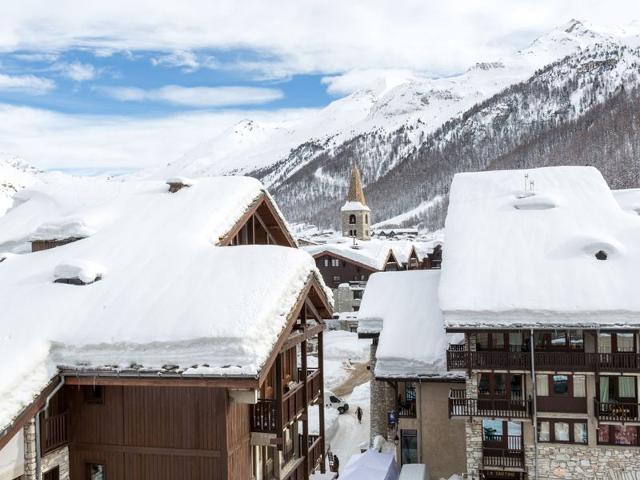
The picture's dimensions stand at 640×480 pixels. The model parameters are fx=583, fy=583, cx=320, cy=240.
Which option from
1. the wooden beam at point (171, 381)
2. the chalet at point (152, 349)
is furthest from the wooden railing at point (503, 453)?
the wooden beam at point (171, 381)

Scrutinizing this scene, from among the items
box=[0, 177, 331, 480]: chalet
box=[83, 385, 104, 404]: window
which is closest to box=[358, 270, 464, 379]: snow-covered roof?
box=[0, 177, 331, 480]: chalet

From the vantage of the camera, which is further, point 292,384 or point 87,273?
point 292,384

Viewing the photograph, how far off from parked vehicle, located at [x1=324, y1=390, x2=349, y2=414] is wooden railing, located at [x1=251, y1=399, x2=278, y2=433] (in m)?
23.3

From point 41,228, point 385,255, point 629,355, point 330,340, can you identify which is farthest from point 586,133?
point 41,228

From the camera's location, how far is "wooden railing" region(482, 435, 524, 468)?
23.2 metres

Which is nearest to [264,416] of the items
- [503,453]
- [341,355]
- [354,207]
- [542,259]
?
[503,453]

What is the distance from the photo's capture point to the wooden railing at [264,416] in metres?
14.1

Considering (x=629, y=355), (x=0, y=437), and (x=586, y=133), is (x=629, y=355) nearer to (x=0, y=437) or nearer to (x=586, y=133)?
(x=0, y=437)

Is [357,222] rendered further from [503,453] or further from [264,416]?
[264,416]

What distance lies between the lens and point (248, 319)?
38.0ft

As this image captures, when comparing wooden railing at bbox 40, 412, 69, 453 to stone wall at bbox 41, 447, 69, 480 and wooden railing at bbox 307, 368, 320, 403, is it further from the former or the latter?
wooden railing at bbox 307, 368, 320, 403

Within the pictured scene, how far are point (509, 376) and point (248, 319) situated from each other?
50.3ft

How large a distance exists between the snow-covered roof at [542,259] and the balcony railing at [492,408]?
3.38m

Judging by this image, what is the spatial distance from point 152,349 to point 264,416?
157 inches
